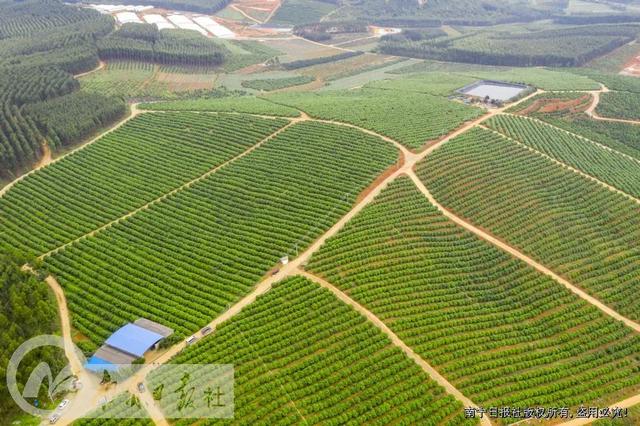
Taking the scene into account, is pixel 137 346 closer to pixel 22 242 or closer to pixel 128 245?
pixel 128 245

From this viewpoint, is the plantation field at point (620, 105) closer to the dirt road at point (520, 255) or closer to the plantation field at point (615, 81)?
the plantation field at point (615, 81)

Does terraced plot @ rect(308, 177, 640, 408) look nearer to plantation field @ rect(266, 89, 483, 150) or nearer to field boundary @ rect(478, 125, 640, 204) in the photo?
field boundary @ rect(478, 125, 640, 204)

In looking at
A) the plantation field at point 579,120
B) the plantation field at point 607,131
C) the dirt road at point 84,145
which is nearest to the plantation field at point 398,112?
the plantation field at point 579,120

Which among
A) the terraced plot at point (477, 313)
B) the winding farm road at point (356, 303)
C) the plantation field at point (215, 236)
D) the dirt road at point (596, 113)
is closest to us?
the winding farm road at point (356, 303)

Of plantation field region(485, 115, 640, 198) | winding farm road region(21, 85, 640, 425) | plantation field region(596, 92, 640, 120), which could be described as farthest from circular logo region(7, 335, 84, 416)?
plantation field region(596, 92, 640, 120)

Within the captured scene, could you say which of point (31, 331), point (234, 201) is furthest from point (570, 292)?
point (31, 331)

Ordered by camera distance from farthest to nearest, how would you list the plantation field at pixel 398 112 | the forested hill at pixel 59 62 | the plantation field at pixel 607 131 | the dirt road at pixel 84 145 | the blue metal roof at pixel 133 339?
the plantation field at pixel 607 131 < the forested hill at pixel 59 62 < the plantation field at pixel 398 112 < the dirt road at pixel 84 145 < the blue metal roof at pixel 133 339

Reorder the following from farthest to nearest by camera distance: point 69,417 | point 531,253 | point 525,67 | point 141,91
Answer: point 525,67, point 141,91, point 531,253, point 69,417
